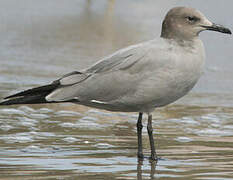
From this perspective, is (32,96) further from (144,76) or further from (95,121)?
(95,121)

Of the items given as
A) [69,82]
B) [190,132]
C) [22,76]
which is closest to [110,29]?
[22,76]

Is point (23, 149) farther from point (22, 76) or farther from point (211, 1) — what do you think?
point (211, 1)

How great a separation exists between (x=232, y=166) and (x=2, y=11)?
11527mm

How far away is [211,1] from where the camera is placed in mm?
15883

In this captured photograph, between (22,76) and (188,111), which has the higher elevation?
(22,76)

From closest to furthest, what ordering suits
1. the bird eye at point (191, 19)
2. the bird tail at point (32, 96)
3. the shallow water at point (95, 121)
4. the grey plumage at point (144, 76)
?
the shallow water at point (95, 121)
the grey plumage at point (144, 76)
the bird tail at point (32, 96)
the bird eye at point (191, 19)

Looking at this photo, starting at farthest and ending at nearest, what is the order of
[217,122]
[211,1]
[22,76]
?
[211,1]
[22,76]
[217,122]

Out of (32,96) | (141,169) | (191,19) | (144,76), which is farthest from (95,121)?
(141,169)

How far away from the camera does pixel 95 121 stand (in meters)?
7.39

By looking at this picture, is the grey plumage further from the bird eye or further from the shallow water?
the shallow water

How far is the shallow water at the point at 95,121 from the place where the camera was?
5371 mm

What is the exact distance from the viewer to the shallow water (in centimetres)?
537

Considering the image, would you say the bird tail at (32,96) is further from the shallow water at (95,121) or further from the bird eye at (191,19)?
the bird eye at (191,19)

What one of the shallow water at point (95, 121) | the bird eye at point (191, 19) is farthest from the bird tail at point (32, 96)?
the bird eye at point (191, 19)
